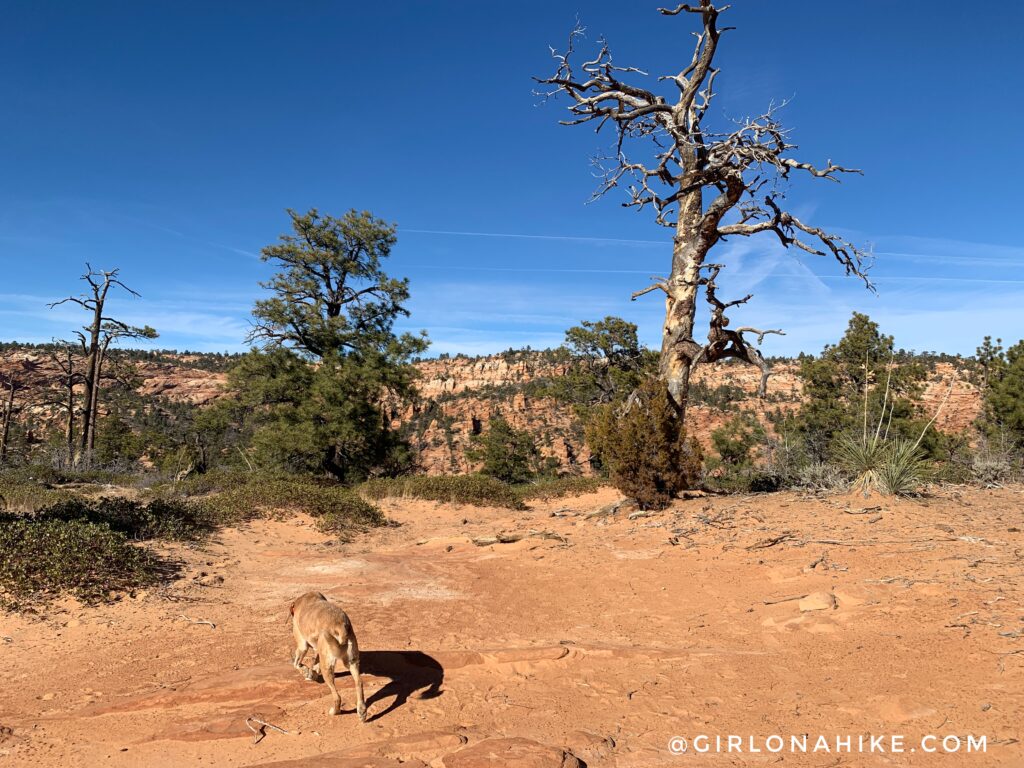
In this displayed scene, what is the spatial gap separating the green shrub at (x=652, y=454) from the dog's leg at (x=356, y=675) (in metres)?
8.14

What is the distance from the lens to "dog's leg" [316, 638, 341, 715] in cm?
385

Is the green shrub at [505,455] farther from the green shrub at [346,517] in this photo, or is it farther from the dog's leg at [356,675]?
the dog's leg at [356,675]

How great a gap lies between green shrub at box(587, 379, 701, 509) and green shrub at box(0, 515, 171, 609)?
7.83 metres

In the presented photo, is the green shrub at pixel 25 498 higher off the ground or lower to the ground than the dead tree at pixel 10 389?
lower

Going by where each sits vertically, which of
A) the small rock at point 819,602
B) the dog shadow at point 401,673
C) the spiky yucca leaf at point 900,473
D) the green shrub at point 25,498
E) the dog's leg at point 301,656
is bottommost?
the dog shadow at point 401,673

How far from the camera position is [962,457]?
1889 centimetres

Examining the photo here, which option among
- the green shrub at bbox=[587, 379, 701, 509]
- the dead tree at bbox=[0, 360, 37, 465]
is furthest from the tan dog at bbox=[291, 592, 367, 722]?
the dead tree at bbox=[0, 360, 37, 465]

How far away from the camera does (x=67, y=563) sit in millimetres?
6586

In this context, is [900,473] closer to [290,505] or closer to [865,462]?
[865,462]

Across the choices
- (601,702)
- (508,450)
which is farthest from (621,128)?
(508,450)

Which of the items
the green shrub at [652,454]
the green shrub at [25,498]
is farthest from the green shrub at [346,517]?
the green shrub at [652,454]

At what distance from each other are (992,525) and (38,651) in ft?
35.2

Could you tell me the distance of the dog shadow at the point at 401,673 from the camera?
164 inches

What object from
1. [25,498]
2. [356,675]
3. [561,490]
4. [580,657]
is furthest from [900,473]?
[25,498]
